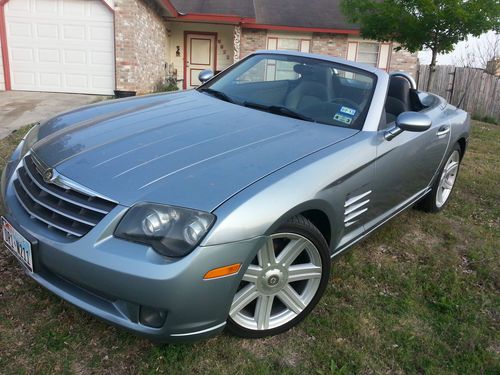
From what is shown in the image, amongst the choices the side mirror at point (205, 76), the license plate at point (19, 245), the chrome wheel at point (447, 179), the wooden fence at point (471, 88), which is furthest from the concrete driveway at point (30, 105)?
the wooden fence at point (471, 88)

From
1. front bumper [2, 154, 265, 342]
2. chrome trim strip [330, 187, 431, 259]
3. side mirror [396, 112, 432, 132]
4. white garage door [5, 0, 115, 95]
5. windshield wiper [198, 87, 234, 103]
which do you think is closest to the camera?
front bumper [2, 154, 265, 342]

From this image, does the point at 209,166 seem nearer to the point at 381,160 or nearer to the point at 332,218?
the point at 332,218

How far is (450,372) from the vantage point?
2.34 metres

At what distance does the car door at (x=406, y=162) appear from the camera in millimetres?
3021

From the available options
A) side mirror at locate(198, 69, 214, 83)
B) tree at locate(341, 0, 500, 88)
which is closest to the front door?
tree at locate(341, 0, 500, 88)

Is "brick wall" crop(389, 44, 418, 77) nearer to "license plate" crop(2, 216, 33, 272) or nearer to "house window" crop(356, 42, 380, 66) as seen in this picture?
"house window" crop(356, 42, 380, 66)

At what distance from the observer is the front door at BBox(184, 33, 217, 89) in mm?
18031

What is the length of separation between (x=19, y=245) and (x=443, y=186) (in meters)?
3.92

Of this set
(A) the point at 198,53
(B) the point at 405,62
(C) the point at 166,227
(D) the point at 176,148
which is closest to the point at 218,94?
(D) the point at 176,148

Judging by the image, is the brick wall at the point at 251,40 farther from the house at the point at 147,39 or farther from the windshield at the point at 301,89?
the windshield at the point at 301,89

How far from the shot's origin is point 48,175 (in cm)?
225

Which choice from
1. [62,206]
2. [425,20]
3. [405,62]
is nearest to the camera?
[62,206]

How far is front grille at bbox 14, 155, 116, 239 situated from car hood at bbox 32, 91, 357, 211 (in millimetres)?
70

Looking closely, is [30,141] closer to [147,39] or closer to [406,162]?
[406,162]
